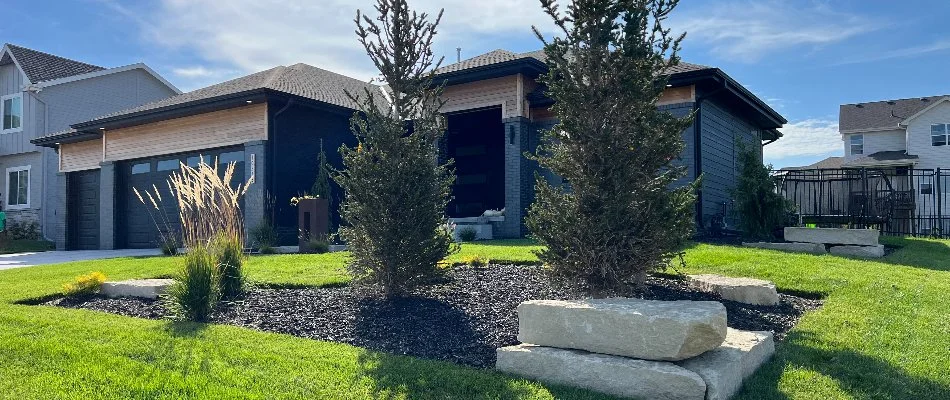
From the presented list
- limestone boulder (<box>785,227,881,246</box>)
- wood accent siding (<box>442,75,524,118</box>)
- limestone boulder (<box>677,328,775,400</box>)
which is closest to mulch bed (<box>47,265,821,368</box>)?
limestone boulder (<box>677,328,775,400</box>)

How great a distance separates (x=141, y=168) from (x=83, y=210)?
388 cm

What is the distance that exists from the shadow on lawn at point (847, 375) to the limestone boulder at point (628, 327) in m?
0.40

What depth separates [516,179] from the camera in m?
13.9

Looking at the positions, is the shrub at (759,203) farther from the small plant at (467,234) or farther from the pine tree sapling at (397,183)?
the pine tree sapling at (397,183)

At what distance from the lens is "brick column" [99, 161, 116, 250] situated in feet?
60.4

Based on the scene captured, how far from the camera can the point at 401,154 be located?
6.30 meters

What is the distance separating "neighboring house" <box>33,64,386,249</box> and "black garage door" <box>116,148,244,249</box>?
3 cm

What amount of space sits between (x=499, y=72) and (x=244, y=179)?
21.9 ft

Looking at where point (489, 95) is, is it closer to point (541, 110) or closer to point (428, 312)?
point (541, 110)

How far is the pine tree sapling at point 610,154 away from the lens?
523cm

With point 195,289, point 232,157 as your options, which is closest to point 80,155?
point 232,157

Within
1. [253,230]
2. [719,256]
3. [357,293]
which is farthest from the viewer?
[253,230]

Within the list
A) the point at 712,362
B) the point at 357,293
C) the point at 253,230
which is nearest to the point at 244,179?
the point at 253,230

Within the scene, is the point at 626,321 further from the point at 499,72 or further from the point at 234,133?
the point at 234,133
